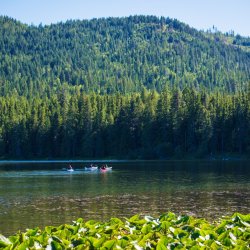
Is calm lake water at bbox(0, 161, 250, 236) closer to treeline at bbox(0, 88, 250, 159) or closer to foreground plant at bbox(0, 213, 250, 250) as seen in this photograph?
foreground plant at bbox(0, 213, 250, 250)

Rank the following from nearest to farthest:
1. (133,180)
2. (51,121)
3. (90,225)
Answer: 1. (90,225)
2. (133,180)
3. (51,121)

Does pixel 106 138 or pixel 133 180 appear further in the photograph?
pixel 106 138

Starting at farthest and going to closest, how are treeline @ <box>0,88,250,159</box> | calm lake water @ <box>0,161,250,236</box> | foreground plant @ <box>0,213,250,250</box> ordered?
treeline @ <box>0,88,250,159</box>
calm lake water @ <box>0,161,250,236</box>
foreground plant @ <box>0,213,250,250</box>

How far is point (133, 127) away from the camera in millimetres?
167875

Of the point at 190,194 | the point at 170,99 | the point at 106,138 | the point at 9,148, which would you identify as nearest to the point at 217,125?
the point at 170,99

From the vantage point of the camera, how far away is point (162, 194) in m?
59.2

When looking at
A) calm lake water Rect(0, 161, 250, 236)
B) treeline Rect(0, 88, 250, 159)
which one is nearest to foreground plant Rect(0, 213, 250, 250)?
calm lake water Rect(0, 161, 250, 236)

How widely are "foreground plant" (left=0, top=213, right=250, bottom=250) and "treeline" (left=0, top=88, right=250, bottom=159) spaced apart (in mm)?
133436

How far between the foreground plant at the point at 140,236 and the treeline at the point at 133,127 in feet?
438

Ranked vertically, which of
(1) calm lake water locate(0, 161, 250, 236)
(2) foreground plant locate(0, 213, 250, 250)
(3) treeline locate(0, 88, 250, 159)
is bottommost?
(1) calm lake water locate(0, 161, 250, 236)

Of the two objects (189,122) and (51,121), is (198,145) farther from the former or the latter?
(51,121)

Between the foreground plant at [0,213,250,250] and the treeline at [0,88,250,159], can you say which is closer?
the foreground plant at [0,213,250,250]

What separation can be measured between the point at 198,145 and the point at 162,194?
9739 cm

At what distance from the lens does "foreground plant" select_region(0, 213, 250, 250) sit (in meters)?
13.7
